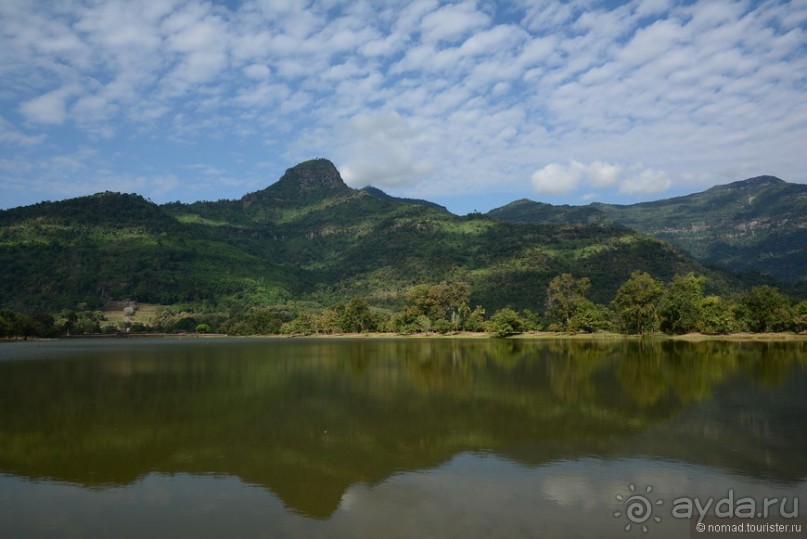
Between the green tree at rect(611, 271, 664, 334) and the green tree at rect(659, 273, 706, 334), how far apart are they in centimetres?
152

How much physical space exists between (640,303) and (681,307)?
6.24m

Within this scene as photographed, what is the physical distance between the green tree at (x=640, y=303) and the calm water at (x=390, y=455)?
191ft

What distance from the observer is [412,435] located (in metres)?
19.0

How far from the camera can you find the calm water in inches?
445

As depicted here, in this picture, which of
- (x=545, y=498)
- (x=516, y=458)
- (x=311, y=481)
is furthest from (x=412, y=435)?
(x=545, y=498)

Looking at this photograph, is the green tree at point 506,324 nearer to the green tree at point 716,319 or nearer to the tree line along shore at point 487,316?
the tree line along shore at point 487,316

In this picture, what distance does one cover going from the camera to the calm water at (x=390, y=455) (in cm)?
1130

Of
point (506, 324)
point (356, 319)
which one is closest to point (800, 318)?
point (506, 324)

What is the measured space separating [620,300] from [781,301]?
22476 millimetres

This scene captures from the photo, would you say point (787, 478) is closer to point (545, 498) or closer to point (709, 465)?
point (709, 465)

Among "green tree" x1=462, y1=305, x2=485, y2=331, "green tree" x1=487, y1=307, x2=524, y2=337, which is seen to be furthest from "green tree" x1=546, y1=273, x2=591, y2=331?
"green tree" x1=462, y1=305, x2=485, y2=331

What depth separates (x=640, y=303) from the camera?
8988 cm

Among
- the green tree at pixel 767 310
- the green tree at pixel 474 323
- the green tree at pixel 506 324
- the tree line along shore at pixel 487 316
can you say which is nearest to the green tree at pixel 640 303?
the tree line along shore at pixel 487 316

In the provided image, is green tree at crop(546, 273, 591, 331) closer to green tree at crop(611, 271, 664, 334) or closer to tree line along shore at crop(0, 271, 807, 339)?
tree line along shore at crop(0, 271, 807, 339)
